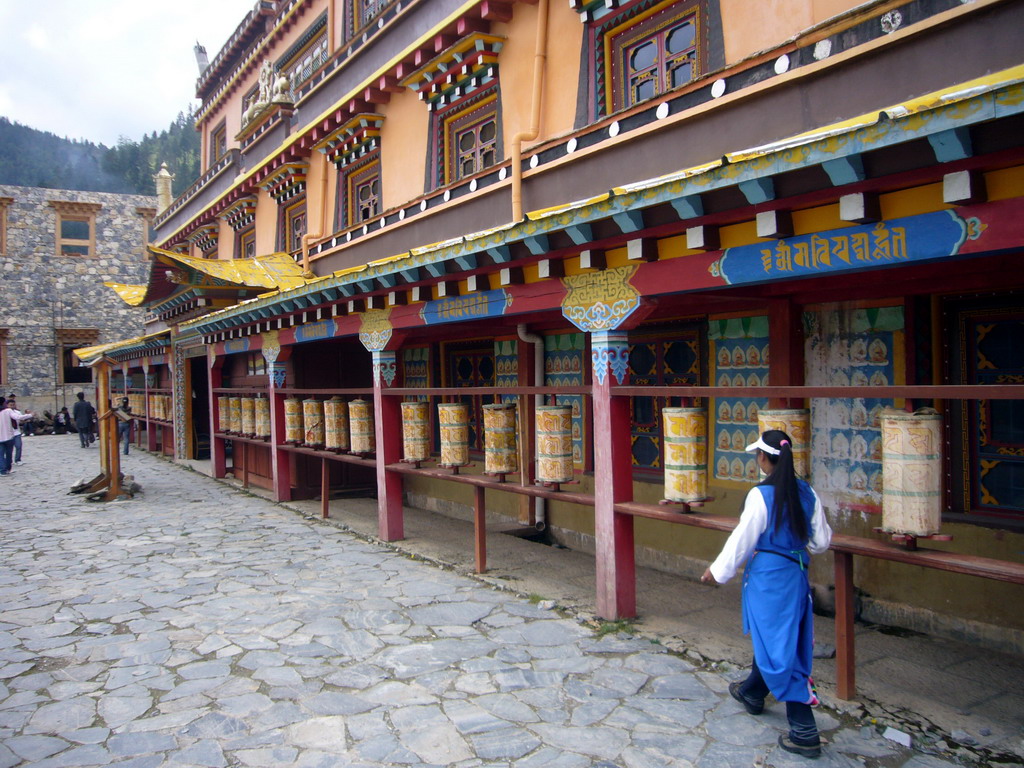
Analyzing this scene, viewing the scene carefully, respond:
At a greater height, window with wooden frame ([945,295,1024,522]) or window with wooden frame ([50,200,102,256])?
window with wooden frame ([50,200,102,256])

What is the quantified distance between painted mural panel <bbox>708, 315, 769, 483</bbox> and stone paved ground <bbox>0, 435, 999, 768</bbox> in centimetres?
219

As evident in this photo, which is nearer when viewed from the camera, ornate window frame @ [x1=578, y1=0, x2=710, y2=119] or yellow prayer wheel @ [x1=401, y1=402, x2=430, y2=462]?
ornate window frame @ [x1=578, y1=0, x2=710, y2=119]

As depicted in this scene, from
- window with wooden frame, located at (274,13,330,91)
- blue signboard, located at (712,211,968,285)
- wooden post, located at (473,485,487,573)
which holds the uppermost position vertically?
window with wooden frame, located at (274,13,330,91)

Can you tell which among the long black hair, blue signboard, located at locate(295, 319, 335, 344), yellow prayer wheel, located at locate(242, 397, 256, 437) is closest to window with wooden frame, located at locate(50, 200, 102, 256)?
yellow prayer wheel, located at locate(242, 397, 256, 437)

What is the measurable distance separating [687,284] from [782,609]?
7.16 ft

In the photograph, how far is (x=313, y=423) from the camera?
10.8 metres

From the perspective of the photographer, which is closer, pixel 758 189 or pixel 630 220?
pixel 758 189

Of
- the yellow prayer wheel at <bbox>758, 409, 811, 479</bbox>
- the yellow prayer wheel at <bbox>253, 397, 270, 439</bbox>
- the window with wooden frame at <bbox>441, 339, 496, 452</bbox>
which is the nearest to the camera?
the yellow prayer wheel at <bbox>758, 409, 811, 479</bbox>

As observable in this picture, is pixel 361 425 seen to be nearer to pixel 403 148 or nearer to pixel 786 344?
pixel 403 148

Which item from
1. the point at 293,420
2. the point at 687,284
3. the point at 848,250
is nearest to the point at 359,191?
the point at 293,420

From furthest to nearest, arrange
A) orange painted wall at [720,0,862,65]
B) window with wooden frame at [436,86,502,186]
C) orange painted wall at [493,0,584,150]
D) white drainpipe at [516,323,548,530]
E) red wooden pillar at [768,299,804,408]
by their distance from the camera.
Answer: window with wooden frame at [436,86,502,186] → white drainpipe at [516,323,548,530] → orange painted wall at [493,0,584,150] → red wooden pillar at [768,299,804,408] → orange painted wall at [720,0,862,65]

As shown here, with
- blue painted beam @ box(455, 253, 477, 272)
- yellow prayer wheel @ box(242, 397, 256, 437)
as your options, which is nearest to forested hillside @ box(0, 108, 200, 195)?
yellow prayer wheel @ box(242, 397, 256, 437)

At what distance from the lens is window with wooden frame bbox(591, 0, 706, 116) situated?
22.0 ft

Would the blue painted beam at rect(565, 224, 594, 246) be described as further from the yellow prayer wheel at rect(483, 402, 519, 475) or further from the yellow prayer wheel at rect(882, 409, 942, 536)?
the yellow prayer wheel at rect(882, 409, 942, 536)
